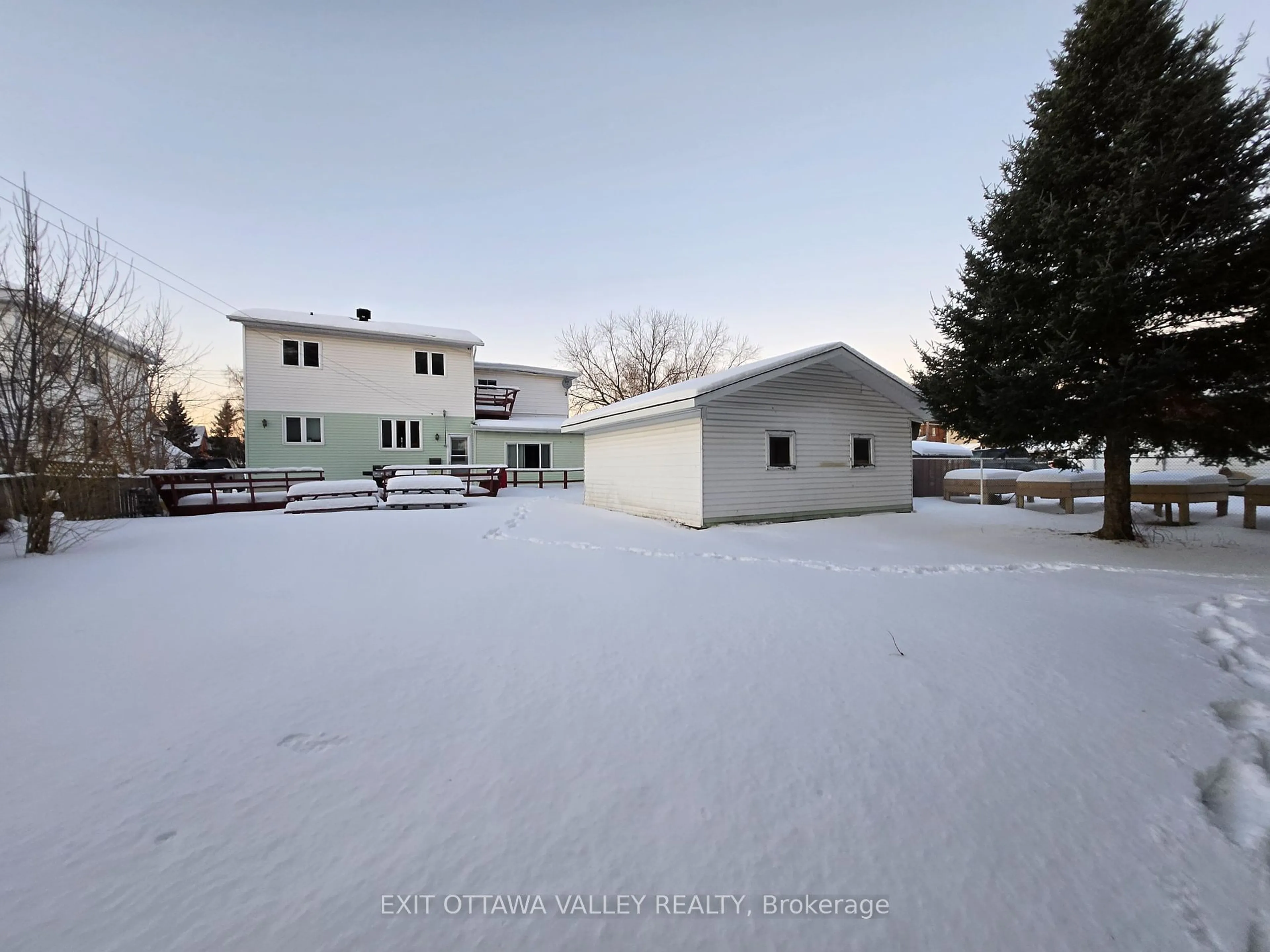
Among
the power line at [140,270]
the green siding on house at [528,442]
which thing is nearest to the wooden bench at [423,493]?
the power line at [140,270]

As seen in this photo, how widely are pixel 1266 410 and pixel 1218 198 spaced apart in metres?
3.08

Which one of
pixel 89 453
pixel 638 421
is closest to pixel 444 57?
pixel 638 421

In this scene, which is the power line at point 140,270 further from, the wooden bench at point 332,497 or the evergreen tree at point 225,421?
the evergreen tree at point 225,421

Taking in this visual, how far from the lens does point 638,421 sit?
11.9m

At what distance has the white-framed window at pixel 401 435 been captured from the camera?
20.3 metres

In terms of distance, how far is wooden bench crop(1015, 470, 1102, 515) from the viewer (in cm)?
1216

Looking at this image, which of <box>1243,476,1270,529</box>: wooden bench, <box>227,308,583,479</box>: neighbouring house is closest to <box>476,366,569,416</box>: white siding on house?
<box>227,308,583,479</box>: neighbouring house

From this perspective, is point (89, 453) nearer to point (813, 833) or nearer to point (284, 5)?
point (284, 5)

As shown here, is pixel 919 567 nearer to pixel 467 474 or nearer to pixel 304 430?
pixel 467 474

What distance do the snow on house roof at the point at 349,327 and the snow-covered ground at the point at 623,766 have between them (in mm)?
16591

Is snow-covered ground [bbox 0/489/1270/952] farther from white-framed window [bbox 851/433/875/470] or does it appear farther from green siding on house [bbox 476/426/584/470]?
green siding on house [bbox 476/426/584/470]

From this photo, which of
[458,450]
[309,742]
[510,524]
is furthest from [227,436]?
[309,742]

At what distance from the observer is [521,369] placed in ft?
81.2

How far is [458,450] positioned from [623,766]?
68.9 feet
